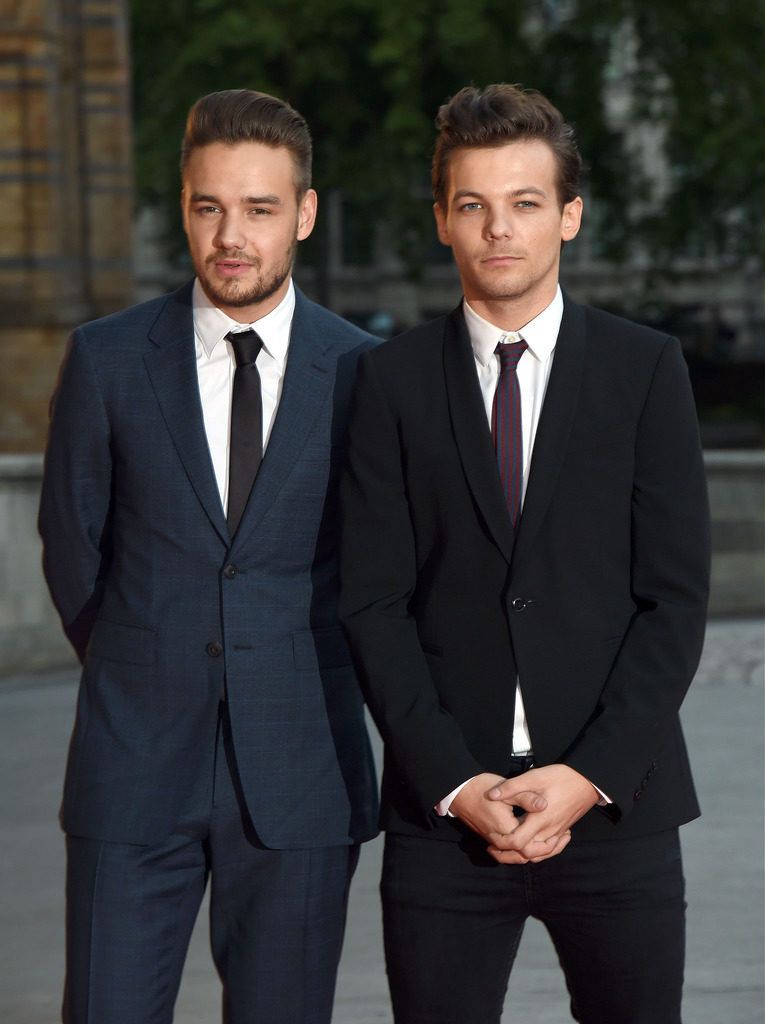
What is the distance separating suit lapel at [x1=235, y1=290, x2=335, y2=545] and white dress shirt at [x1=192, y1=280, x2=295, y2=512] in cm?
3

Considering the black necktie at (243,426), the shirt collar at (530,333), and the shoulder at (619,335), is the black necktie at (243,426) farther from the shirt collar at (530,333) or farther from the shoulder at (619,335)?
the shoulder at (619,335)

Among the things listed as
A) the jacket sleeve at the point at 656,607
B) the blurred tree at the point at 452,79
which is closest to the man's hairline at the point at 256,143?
the jacket sleeve at the point at 656,607

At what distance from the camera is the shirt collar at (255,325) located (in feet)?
11.0

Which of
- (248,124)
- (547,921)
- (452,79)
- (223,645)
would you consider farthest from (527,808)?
(452,79)

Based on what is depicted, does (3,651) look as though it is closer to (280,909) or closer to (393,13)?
(280,909)

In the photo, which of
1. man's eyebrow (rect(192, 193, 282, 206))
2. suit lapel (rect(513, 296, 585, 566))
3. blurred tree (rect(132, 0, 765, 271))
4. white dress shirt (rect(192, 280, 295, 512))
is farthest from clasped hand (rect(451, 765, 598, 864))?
blurred tree (rect(132, 0, 765, 271))

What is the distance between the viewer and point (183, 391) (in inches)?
131

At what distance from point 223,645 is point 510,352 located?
738mm

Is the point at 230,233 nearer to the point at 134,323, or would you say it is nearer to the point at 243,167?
the point at 243,167

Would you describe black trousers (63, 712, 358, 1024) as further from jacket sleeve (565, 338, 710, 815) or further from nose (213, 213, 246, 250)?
nose (213, 213, 246, 250)

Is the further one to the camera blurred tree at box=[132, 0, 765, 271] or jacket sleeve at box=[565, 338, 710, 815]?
blurred tree at box=[132, 0, 765, 271]

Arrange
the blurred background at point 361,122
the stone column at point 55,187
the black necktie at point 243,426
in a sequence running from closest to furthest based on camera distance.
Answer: the black necktie at point 243,426 < the stone column at point 55,187 < the blurred background at point 361,122

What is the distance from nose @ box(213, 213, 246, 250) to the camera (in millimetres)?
3168

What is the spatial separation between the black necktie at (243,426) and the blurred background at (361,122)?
9.84 meters
